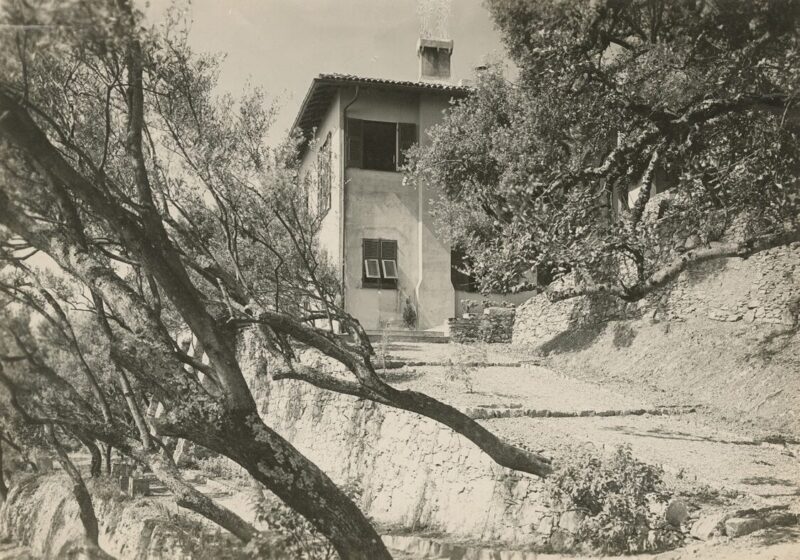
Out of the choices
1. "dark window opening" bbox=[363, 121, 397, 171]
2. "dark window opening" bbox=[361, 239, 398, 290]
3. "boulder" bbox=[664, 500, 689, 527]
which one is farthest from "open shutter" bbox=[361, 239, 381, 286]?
"boulder" bbox=[664, 500, 689, 527]

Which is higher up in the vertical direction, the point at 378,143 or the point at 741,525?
the point at 378,143

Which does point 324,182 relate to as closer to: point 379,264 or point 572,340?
point 379,264

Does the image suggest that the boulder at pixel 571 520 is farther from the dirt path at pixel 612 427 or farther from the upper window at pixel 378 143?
the upper window at pixel 378 143

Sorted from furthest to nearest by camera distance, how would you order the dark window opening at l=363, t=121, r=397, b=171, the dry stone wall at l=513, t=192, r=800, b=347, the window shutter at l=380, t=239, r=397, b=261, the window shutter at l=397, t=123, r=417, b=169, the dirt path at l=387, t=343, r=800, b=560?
the window shutter at l=397, t=123, r=417, b=169 → the dark window opening at l=363, t=121, r=397, b=171 → the window shutter at l=380, t=239, r=397, b=261 → the dry stone wall at l=513, t=192, r=800, b=347 → the dirt path at l=387, t=343, r=800, b=560

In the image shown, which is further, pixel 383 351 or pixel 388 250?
pixel 388 250

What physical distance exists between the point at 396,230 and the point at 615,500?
9404 millimetres

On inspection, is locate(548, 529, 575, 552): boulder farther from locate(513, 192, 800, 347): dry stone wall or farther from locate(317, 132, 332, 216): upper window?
locate(317, 132, 332, 216): upper window

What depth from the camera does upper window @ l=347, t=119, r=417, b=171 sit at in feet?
49.3

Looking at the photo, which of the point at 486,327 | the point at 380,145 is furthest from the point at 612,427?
the point at 380,145

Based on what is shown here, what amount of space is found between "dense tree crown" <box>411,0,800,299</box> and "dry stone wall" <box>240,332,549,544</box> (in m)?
2.37

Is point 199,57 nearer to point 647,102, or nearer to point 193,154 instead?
point 193,154

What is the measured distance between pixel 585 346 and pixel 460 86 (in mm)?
6592

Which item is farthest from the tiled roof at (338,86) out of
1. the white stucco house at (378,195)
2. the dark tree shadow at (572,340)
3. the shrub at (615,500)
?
the shrub at (615,500)

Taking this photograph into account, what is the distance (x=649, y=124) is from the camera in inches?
368
